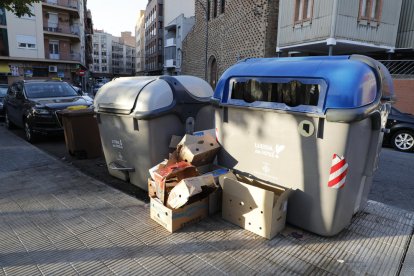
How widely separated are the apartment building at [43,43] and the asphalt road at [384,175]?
3225 cm

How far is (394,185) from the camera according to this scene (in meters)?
5.28

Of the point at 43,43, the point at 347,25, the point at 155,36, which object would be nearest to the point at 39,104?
the point at 347,25

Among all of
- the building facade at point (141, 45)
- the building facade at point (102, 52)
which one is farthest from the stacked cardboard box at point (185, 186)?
the building facade at point (102, 52)

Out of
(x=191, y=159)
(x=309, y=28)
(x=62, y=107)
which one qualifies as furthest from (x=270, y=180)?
(x=309, y=28)

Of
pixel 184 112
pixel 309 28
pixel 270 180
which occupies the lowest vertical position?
pixel 270 180

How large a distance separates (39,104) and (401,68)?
1535 centimetres

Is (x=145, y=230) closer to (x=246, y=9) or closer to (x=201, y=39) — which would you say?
(x=246, y=9)

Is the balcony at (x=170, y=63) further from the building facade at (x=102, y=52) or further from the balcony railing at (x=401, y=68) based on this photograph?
the building facade at (x=102, y=52)

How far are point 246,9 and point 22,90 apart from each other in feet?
56.6

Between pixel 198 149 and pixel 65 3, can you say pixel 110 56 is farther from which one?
pixel 198 149

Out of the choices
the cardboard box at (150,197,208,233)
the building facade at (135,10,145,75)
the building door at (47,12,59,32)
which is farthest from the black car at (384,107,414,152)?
the building facade at (135,10,145,75)

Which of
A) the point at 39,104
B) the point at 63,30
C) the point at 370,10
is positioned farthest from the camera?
the point at 63,30

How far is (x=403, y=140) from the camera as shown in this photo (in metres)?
8.58

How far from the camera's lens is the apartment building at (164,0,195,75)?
41.8 metres
